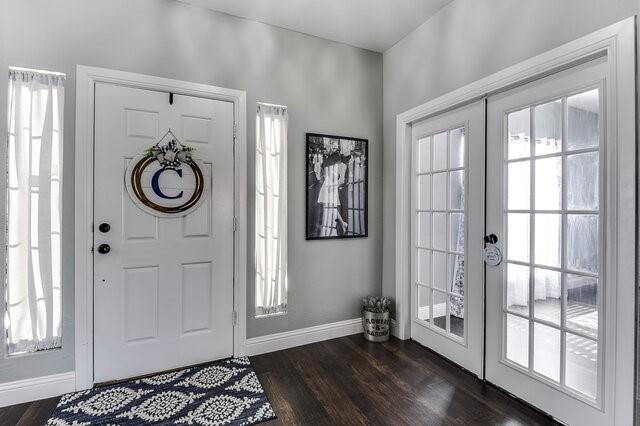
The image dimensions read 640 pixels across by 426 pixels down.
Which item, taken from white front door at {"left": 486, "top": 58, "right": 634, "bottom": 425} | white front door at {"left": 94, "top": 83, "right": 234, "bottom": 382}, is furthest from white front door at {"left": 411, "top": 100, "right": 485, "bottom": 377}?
white front door at {"left": 94, "top": 83, "right": 234, "bottom": 382}

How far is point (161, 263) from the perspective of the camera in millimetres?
2270

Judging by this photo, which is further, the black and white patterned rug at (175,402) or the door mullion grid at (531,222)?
the door mullion grid at (531,222)

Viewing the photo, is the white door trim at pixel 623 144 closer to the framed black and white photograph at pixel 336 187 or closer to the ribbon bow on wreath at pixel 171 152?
the framed black and white photograph at pixel 336 187

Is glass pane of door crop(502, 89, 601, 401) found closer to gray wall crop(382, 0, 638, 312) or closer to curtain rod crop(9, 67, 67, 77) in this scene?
gray wall crop(382, 0, 638, 312)

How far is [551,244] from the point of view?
70.1 inches

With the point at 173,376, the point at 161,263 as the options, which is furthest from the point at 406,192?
the point at 173,376

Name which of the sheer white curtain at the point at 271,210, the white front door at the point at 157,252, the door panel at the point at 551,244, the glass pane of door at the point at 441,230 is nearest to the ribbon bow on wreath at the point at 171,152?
Result: the white front door at the point at 157,252

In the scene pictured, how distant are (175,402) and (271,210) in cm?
144

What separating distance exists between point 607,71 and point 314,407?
7.64ft

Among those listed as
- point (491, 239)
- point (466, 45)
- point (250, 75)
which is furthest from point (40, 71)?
point (491, 239)

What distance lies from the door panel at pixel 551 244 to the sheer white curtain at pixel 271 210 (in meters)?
1.54

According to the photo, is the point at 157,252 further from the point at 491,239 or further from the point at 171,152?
the point at 491,239

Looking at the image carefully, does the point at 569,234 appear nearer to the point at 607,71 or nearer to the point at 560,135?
the point at 560,135

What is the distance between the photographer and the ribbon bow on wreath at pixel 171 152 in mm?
2232
